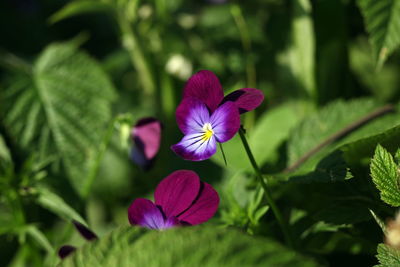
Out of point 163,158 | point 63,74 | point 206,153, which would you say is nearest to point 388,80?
point 163,158

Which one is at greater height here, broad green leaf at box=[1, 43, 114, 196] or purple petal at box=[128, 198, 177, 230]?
broad green leaf at box=[1, 43, 114, 196]

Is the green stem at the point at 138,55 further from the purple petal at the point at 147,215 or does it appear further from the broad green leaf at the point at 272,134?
the purple petal at the point at 147,215

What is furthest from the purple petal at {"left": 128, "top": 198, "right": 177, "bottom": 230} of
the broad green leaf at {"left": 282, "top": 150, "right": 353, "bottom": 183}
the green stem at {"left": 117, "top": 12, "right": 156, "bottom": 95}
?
the green stem at {"left": 117, "top": 12, "right": 156, "bottom": 95}

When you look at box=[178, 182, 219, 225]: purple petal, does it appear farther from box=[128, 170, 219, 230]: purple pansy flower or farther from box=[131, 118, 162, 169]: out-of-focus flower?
box=[131, 118, 162, 169]: out-of-focus flower

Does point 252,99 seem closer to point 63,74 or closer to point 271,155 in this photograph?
point 271,155

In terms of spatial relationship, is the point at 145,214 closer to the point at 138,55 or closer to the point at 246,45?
the point at 138,55

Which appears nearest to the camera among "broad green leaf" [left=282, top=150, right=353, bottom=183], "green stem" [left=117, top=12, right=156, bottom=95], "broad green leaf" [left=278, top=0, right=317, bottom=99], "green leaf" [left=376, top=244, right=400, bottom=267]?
"green leaf" [left=376, top=244, right=400, bottom=267]

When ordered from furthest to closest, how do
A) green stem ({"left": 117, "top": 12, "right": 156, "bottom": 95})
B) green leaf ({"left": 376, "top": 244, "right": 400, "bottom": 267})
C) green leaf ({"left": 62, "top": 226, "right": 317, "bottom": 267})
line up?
green stem ({"left": 117, "top": 12, "right": 156, "bottom": 95}) → green leaf ({"left": 376, "top": 244, "right": 400, "bottom": 267}) → green leaf ({"left": 62, "top": 226, "right": 317, "bottom": 267})

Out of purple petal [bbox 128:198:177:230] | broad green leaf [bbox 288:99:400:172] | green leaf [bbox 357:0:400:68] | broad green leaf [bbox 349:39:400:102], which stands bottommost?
broad green leaf [bbox 349:39:400:102]
